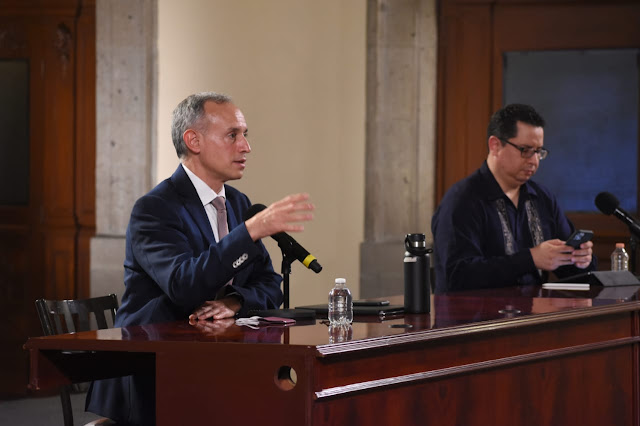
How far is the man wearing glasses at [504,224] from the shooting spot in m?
4.11

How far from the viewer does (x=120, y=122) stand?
5969 mm

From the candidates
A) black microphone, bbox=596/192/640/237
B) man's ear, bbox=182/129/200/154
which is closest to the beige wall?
black microphone, bbox=596/192/640/237

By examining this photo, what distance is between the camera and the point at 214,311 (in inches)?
114

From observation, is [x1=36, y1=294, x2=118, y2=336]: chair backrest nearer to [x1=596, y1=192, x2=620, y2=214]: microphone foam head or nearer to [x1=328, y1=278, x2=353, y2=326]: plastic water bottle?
[x1=328, y1=278, x2=353, y2=326]: plastic water bottle

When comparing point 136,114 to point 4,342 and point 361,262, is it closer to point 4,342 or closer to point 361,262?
point 361,262

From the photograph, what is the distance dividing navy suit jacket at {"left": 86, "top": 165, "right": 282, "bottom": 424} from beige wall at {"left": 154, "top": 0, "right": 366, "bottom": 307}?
2351 mm

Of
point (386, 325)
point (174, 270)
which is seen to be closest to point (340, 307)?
point (386, 325)

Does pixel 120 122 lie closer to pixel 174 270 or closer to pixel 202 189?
pixel 202 189

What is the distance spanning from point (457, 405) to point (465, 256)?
5.17 feet

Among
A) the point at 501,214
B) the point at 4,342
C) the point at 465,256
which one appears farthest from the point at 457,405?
the point at 4,342

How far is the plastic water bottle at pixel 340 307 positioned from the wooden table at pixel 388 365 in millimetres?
53

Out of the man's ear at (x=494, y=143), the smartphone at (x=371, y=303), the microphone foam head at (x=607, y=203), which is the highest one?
the man's ear at (x=494, y=143)

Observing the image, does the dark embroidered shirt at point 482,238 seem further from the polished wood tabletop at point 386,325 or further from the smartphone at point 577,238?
the polished wood tabletop at point 386,325

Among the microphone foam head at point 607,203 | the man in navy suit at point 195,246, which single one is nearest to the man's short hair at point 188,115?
the man in navy suit at point 195,246
